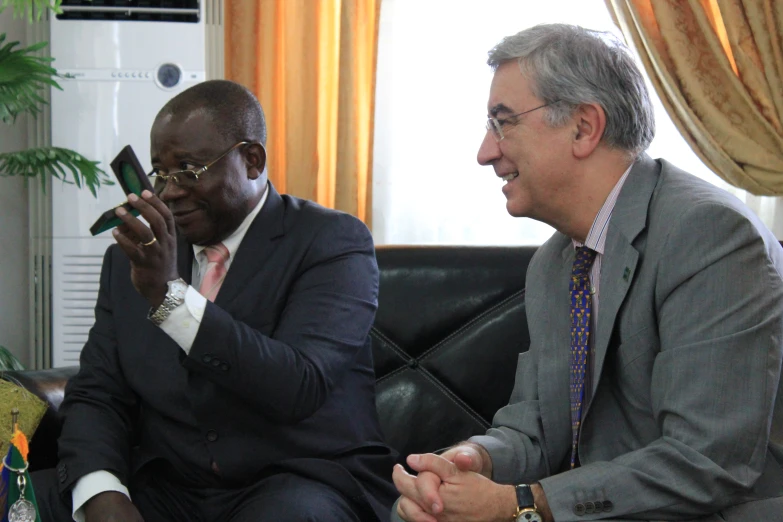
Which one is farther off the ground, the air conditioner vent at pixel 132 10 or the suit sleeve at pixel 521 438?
the air conditioner vent at pixel 132 10

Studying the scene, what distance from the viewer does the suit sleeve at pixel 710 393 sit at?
1350mm

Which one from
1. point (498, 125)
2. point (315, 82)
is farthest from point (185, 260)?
point (315, 82)

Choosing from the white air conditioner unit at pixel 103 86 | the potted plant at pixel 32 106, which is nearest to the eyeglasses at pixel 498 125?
the potted plant at pixel 32 106

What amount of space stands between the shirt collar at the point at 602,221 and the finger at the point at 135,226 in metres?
0.76

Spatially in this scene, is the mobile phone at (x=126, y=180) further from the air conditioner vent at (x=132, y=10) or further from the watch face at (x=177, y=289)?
the air conditioner vent at (x=132, y=10)

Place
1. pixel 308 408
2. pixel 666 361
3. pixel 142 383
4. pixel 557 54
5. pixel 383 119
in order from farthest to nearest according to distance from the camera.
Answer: pixel 383 119 → pixel 142 383 → pixel 308 408 → pixel 557 54 → pixel 666 361

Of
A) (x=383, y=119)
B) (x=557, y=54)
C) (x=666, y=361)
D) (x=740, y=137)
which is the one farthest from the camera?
(x=383, y=119)

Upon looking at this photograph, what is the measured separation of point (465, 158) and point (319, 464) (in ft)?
7.23

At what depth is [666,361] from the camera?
4.62 feet

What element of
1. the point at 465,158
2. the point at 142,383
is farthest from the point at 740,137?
the point at 142,383

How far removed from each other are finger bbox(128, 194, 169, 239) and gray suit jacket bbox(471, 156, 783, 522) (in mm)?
672

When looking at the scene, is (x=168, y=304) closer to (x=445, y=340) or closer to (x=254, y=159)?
(x=254, y=159)

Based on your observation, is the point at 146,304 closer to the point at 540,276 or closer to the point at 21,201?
the point at 540,276

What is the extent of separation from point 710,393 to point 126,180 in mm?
1002
